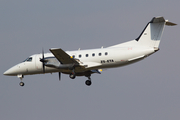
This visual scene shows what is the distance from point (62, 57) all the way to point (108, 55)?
425 cm

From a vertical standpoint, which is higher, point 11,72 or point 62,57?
point 62,57

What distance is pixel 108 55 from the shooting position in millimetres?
33406

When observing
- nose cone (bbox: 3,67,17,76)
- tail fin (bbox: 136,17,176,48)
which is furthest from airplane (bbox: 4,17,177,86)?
nose cone (bbox: 3,67,17,76)

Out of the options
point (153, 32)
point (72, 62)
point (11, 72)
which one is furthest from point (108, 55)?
point (11, 72)

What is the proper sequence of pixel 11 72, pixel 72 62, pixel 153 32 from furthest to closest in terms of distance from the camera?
1. pixel 11 72
2. pixel 72 62
3. pixel 153 32

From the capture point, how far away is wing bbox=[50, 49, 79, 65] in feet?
107

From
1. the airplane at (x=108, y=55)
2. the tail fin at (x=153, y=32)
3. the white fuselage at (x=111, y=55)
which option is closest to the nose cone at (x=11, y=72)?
the airplane at (x=108, y=55)

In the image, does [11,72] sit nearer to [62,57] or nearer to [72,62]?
[62,57]

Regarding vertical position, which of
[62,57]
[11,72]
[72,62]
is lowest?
[11,72]

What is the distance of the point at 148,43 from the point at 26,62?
1249cm

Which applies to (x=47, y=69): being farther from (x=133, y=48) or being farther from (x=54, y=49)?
(x=133, y=48)

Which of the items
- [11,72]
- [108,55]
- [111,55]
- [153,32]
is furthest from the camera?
[11,72]

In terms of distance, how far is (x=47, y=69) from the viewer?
118 feet

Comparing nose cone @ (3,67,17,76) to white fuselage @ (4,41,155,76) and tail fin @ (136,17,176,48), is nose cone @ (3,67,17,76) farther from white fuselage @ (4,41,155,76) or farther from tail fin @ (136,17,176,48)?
tail fin @ (136,17,176,48)
